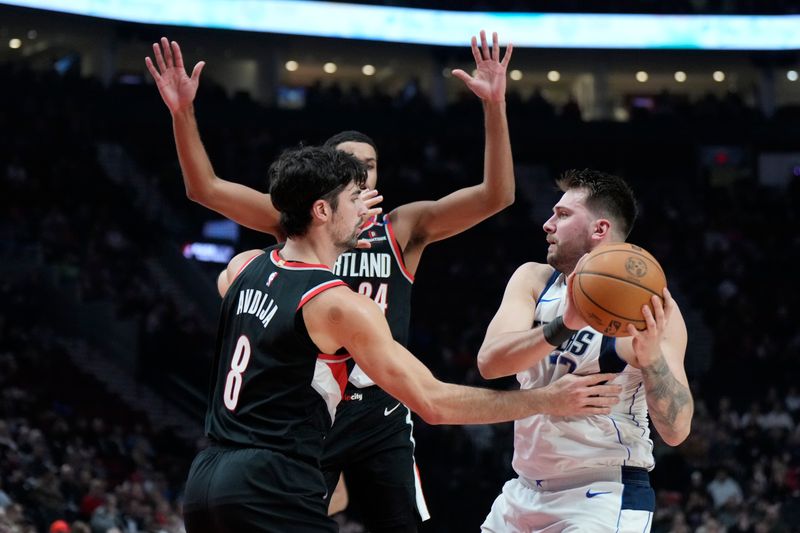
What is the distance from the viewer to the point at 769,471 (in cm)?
1622

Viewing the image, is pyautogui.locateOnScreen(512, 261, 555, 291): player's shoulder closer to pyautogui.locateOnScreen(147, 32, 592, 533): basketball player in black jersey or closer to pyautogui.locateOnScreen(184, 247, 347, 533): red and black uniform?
pyautogui.locateOnScreen(147, 32, 592, 533): basketball player in black jersey

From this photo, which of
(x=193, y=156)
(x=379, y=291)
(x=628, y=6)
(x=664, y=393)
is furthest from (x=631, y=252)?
(x=628, y=6)

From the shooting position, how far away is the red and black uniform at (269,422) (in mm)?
4062

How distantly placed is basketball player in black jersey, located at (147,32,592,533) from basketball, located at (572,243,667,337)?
1381mm

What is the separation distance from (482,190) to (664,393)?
1.73 metres

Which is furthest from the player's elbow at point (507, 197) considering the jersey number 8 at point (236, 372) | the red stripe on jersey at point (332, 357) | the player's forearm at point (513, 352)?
the jersey number 8 at point (236, 372)

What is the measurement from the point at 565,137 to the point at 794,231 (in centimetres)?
593

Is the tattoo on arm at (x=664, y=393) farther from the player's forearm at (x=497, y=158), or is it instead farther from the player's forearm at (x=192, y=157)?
the player's forearm at (x=192, y=157)

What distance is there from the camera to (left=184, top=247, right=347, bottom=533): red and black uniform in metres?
4.06

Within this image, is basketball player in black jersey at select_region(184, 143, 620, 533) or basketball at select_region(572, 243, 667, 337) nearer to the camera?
basketball player in black jersey at select_region(184, 143, 620, 533)

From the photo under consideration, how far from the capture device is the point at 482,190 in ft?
19.1

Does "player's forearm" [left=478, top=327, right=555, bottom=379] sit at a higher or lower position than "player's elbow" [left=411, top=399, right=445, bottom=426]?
higher

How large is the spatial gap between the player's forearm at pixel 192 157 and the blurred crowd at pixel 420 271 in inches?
244

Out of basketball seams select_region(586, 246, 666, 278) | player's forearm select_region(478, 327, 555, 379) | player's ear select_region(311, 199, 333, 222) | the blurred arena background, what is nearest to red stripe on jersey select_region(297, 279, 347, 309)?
player's ear select_region(311, 199, 333, 222)
